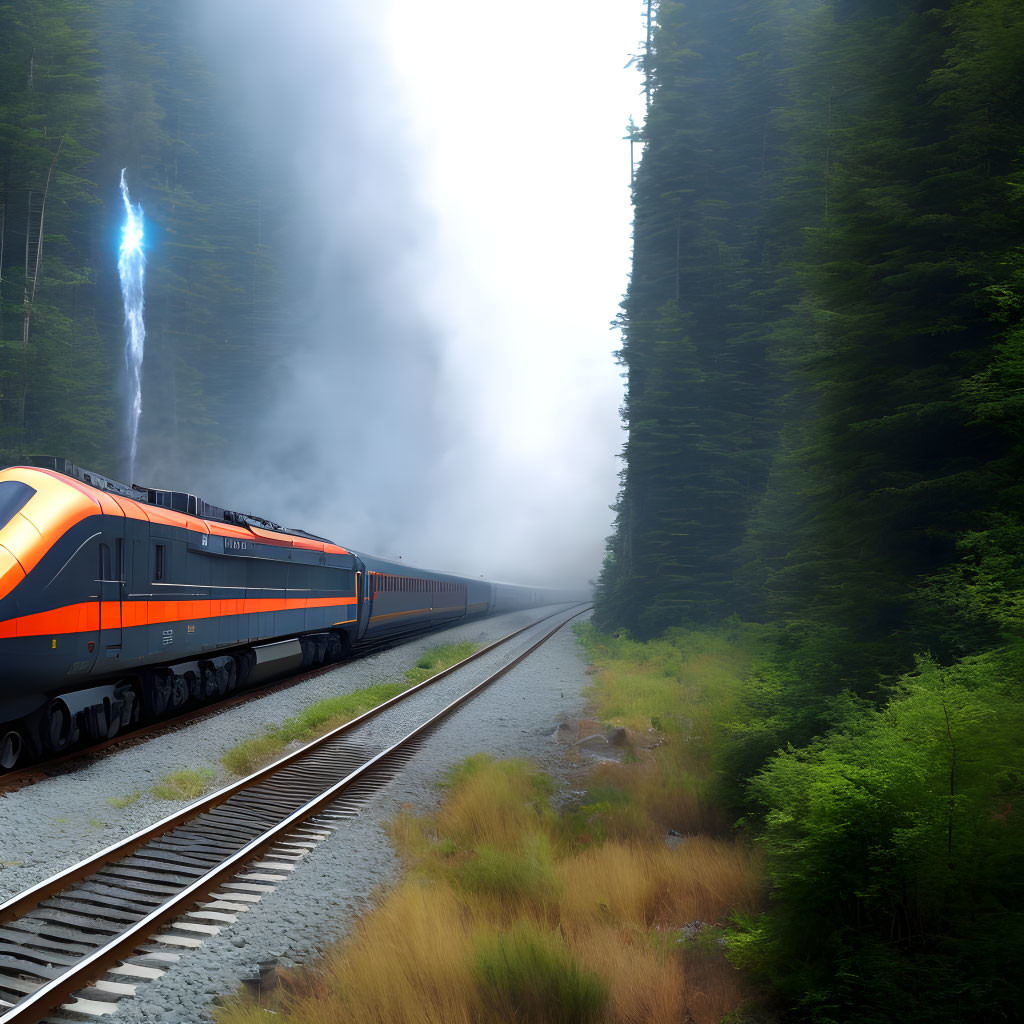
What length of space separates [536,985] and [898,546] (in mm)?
6776

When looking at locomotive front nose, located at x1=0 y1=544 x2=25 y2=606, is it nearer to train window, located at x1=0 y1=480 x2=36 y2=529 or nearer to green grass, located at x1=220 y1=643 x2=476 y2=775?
train window, located at x1=0 y1=480 x2=36 y2=529

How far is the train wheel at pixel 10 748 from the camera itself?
10.4 metres

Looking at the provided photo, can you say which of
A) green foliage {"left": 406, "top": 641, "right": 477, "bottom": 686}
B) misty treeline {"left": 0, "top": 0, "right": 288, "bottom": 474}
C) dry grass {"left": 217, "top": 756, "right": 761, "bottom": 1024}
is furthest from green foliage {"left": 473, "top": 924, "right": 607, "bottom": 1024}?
misty treeline {"left": 0, "top": 0, "right": 288, "bottom": 474}

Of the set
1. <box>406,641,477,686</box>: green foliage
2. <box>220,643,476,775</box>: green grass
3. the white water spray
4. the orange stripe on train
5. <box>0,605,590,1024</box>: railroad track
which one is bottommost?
<box>406,641,477,686</box>: green foliage

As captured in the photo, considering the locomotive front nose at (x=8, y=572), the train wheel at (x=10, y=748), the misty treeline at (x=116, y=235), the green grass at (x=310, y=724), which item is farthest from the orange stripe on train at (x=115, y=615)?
the misty treeline at (x=116, y=235)

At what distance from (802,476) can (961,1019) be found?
342 inches

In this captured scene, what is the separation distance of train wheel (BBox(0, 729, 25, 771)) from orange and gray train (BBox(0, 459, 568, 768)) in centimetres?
2

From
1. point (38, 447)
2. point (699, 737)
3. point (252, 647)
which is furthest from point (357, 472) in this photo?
point (699, 737)

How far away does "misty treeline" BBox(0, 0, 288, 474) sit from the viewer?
38156mm

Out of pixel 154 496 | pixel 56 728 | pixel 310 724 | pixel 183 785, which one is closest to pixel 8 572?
pixel 56 728

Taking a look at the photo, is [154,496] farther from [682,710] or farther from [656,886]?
→ [656,886]

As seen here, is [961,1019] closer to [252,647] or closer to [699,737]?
[699,737]

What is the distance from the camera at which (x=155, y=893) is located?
6.88m

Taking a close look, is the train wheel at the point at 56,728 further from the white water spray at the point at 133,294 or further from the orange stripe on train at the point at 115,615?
the white water spray at the point at 133,294
